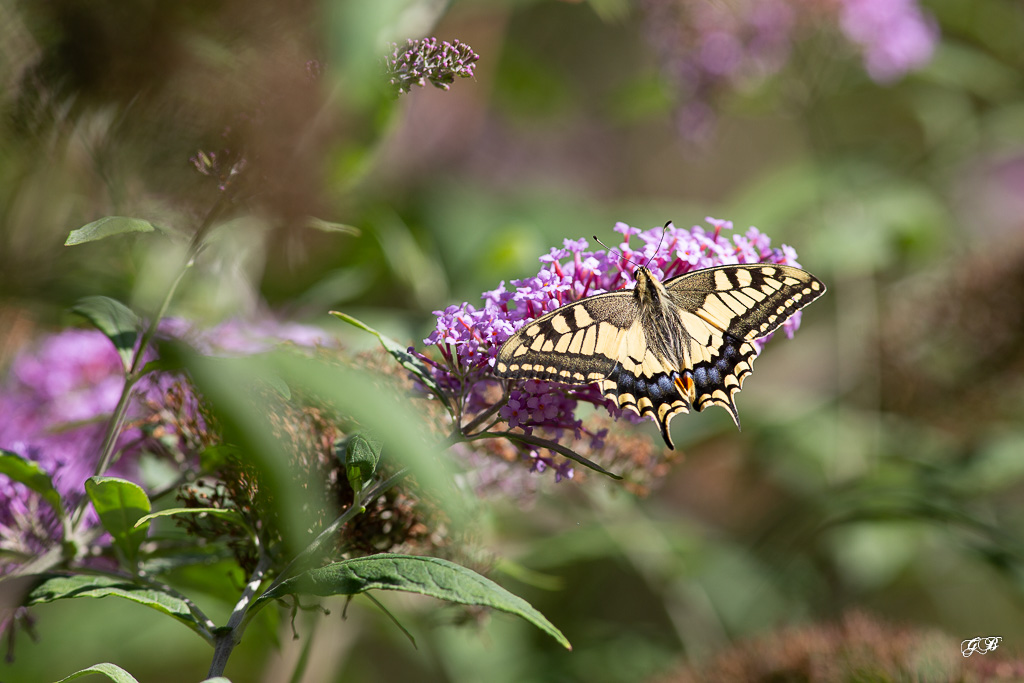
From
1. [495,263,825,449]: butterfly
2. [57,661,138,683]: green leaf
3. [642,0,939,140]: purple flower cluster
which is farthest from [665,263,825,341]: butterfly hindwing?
[642,0,939,140]: purple flower cluster

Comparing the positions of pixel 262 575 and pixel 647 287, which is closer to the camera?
pixel 262 575

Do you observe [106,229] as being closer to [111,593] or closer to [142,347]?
[142,347]

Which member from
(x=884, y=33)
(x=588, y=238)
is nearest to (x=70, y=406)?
(x=588, y=238)

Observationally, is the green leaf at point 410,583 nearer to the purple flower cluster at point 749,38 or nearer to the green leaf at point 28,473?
the green leaf at point 28,473

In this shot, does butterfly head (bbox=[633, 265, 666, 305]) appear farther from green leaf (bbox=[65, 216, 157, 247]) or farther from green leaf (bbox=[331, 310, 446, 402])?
green leaf (bbox=[65, 216, 157, 247])

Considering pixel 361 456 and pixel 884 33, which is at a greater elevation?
pixel 884 33

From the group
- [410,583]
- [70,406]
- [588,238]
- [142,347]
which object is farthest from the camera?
[588,238]

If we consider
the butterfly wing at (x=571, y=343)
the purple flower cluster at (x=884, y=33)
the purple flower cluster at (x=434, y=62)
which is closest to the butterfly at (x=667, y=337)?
the butterfly wing at (x=571, y=343)
